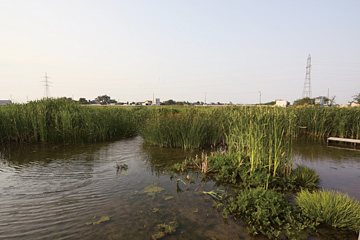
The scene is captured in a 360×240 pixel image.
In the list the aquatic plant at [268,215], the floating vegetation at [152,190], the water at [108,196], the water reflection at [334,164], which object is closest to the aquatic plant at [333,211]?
the aquatic plant at [268,215]

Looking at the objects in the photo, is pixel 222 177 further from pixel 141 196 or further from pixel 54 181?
pixel 54 181

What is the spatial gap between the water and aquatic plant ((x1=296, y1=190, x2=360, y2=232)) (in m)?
1.55

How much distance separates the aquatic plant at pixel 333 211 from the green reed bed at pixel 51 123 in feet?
39.4

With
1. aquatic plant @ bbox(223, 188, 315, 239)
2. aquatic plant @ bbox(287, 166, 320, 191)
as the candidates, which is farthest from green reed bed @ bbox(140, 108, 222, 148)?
aquatic plant @ bbox(223, 188, 315, 239)

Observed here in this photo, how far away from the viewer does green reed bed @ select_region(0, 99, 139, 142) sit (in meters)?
12.2

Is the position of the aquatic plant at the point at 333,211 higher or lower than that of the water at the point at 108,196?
higher

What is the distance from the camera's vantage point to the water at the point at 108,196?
13.0 feet

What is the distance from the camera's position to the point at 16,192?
560 centimetres

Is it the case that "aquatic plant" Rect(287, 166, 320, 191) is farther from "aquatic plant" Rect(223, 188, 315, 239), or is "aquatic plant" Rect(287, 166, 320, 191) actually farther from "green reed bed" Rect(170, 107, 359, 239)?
"aquatic plant" Rect(223, 188, 315, 239)

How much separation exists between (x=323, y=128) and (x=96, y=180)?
16.8m

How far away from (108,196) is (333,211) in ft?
17.4

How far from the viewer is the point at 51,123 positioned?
41.5 ft

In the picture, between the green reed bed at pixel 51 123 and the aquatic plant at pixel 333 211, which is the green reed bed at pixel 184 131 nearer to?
the green reed bed at pixel 51 123

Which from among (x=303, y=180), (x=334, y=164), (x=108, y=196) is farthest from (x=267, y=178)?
(x=334, y=164)
